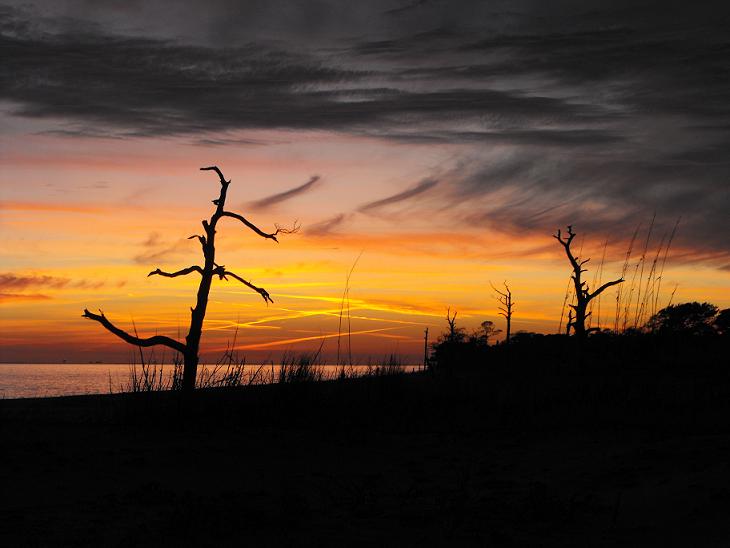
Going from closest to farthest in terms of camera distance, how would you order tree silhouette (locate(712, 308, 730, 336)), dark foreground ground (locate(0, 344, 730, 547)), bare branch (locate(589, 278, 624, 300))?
dark foreground ground (locate(0, 344, 730, 547)), bare branch (locate(589, 278, 624, 300)), tree silhouette (locate(712, 308, 730, 336))

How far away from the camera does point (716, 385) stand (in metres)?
18.9

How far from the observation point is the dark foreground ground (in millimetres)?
5848

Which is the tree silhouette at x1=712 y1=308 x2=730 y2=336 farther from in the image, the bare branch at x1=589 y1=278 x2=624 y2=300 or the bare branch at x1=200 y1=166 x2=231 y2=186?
the bare branch at x1=200 y1=166 x2=231 y2=186

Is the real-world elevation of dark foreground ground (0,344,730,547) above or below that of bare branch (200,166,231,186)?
below

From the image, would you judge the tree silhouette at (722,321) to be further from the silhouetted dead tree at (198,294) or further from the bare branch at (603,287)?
the silhouetted dead tree at (198,294)

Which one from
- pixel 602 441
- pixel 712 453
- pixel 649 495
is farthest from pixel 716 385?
pixel 649 495

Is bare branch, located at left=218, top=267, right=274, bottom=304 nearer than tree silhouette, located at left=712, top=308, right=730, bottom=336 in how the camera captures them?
Yes

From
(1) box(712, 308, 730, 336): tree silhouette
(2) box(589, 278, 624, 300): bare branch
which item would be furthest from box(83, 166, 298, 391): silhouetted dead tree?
(1) box(712, 308, 730, 336): tree silhouette

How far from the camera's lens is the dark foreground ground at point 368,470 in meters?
5.85

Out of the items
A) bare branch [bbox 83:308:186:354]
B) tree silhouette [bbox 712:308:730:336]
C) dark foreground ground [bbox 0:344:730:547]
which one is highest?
tree silhouette [bbox 712:308:730:336]

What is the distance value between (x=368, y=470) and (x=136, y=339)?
19.9 ft

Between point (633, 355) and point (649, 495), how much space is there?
879 inches

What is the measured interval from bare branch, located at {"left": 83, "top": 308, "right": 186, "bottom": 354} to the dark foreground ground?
3.47 ft

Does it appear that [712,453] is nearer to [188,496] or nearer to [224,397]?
[188,496]
